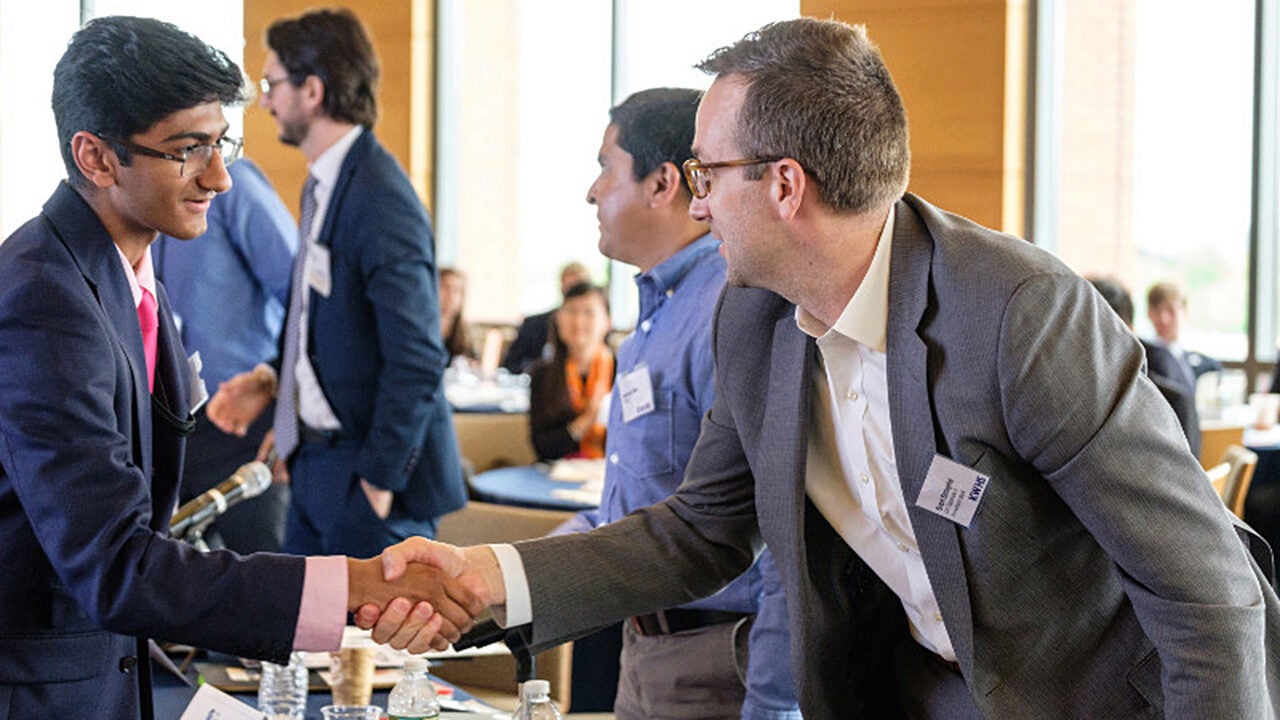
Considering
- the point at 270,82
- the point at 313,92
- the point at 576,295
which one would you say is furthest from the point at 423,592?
the point at 576,295

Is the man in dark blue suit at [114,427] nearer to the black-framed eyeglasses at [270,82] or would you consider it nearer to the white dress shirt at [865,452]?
the white dress shirt at [865,452]

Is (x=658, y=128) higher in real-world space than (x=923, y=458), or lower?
higher

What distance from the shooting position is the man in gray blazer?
1583 millimetres

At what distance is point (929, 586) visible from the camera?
183 cm

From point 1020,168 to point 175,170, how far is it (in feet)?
21.0

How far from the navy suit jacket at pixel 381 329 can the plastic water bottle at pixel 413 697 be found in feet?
4.85

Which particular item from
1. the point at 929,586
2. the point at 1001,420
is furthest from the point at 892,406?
the point at 929,586

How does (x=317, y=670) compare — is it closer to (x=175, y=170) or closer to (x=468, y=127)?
(x=175, y=170)

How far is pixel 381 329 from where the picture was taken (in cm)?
360

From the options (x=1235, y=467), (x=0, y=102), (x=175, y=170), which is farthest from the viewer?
(x=0, y=102)

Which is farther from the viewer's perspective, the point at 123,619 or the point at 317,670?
the point at 317,670

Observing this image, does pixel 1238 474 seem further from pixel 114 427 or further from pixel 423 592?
pixel 114 427

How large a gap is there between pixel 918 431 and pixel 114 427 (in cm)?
97

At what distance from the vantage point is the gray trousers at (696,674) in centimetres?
254
